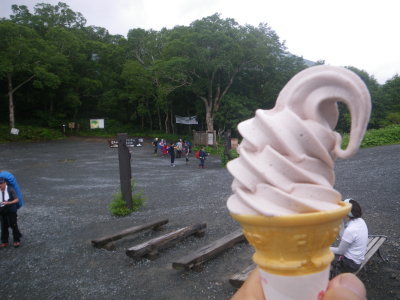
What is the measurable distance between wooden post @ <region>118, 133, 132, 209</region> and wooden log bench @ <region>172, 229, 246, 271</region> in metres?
4.06

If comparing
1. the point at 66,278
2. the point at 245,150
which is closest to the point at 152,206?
the point at 66,278

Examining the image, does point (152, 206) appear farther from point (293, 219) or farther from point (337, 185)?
point (293, 219)

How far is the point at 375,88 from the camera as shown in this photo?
41.6 metres

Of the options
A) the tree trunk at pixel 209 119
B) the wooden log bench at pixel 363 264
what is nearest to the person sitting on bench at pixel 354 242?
the wooden log bench at pixel 363 264

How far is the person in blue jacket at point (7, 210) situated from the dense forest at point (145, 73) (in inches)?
856

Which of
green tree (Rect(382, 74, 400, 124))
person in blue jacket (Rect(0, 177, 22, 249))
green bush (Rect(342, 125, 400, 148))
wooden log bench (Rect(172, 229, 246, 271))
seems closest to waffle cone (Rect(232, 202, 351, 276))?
wooden log bench (Rect(172, 229, 246, 271))

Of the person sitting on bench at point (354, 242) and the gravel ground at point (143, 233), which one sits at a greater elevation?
the person sitting on bench at point (354, 242)

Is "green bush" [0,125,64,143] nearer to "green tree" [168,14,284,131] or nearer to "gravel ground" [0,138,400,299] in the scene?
"gravel ground" [0,138,400,299]

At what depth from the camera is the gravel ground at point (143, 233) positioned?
17.3 ft

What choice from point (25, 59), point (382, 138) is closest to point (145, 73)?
point (25, 59)

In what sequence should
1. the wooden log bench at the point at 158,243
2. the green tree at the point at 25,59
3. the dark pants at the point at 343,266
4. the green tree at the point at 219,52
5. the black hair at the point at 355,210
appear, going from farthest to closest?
1. the green tree at the point at 25,59
2. the green tree at the point at 219,52
3. the wooden log bench at the point at 158,243
4. the dark pants at the point at 343,266
5. the black hair at the point at 355,210

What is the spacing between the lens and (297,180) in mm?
1720

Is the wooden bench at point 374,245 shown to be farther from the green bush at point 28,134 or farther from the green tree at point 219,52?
the green bush at point 28,134

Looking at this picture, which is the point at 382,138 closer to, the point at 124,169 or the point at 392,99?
the point at 392,99
